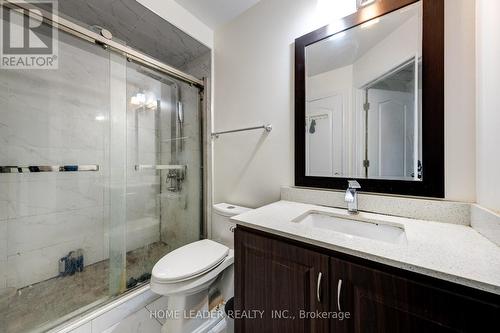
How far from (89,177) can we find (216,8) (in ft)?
5.84

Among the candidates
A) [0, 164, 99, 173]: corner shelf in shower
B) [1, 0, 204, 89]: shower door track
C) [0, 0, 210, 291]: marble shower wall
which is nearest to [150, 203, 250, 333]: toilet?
[0, 0, 210, 291]: marble shower wall

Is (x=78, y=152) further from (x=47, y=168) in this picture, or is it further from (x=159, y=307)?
(x=159, y=307)

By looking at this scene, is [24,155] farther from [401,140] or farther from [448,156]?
[448,156]

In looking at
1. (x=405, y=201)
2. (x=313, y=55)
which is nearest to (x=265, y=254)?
(x=405, y=201)

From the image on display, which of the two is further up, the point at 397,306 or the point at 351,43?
the point at 351,43

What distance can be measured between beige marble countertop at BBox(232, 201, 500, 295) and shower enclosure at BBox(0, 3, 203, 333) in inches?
47.0

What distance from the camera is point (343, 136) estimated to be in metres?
1.12

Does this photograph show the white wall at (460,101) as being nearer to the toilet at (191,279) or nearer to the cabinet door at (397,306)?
the cabinet door at (397,306)

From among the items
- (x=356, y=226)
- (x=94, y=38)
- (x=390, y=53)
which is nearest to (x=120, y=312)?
(x=356, y=226)

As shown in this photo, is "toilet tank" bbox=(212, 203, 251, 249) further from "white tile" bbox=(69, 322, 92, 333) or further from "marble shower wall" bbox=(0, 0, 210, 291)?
"white tile" bbox=(69, 322, 92, 333)

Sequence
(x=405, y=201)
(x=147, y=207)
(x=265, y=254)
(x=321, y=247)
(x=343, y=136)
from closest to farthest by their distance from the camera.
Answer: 1. (x=321, y=247)
2. (x=265, y=254)
3. (x=405, y=201)
4. (x=343, y=136)
5. (x=147, y=207)

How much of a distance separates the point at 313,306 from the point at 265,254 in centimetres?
23

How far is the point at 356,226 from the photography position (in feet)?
3.04

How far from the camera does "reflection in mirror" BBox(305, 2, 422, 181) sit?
924 millimetres
